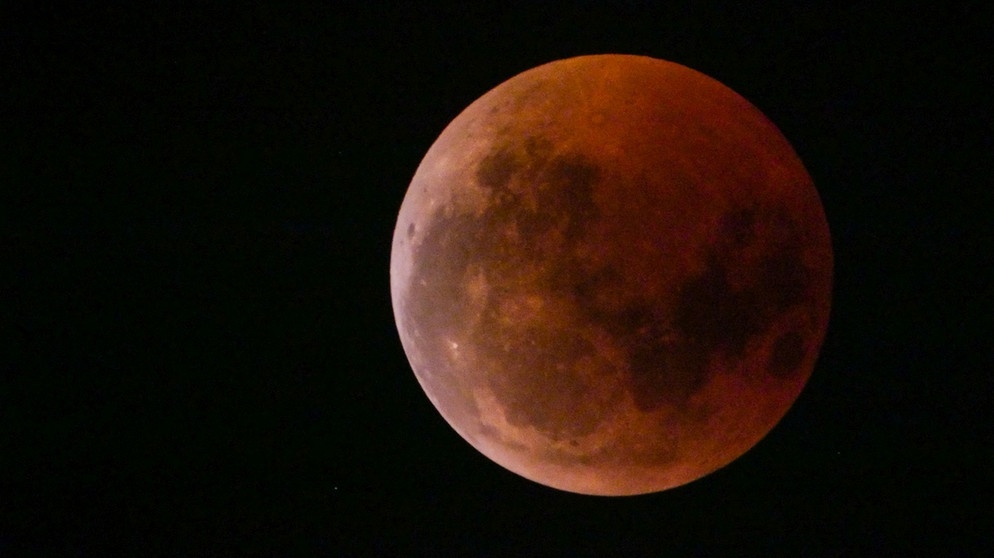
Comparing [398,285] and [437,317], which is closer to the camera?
[437,317]

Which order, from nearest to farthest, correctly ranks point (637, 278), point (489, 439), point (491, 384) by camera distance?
point (637, 278), point (491, 384), point (489, 439)

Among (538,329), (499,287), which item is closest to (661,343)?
(538,329)

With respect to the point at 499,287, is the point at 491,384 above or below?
below

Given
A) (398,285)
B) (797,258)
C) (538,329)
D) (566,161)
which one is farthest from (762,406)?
(398,285)

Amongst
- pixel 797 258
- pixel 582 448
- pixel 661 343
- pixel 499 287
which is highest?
pixel 797 258

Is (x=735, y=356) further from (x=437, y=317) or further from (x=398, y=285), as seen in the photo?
(x=398, y=285)

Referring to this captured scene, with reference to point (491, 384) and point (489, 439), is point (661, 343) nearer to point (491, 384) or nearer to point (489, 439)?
point (491, 384)

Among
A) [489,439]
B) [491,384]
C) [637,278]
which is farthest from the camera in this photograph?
[489,439]

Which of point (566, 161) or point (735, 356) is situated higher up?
point (566, 161)

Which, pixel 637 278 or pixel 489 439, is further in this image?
pixel 489 439
